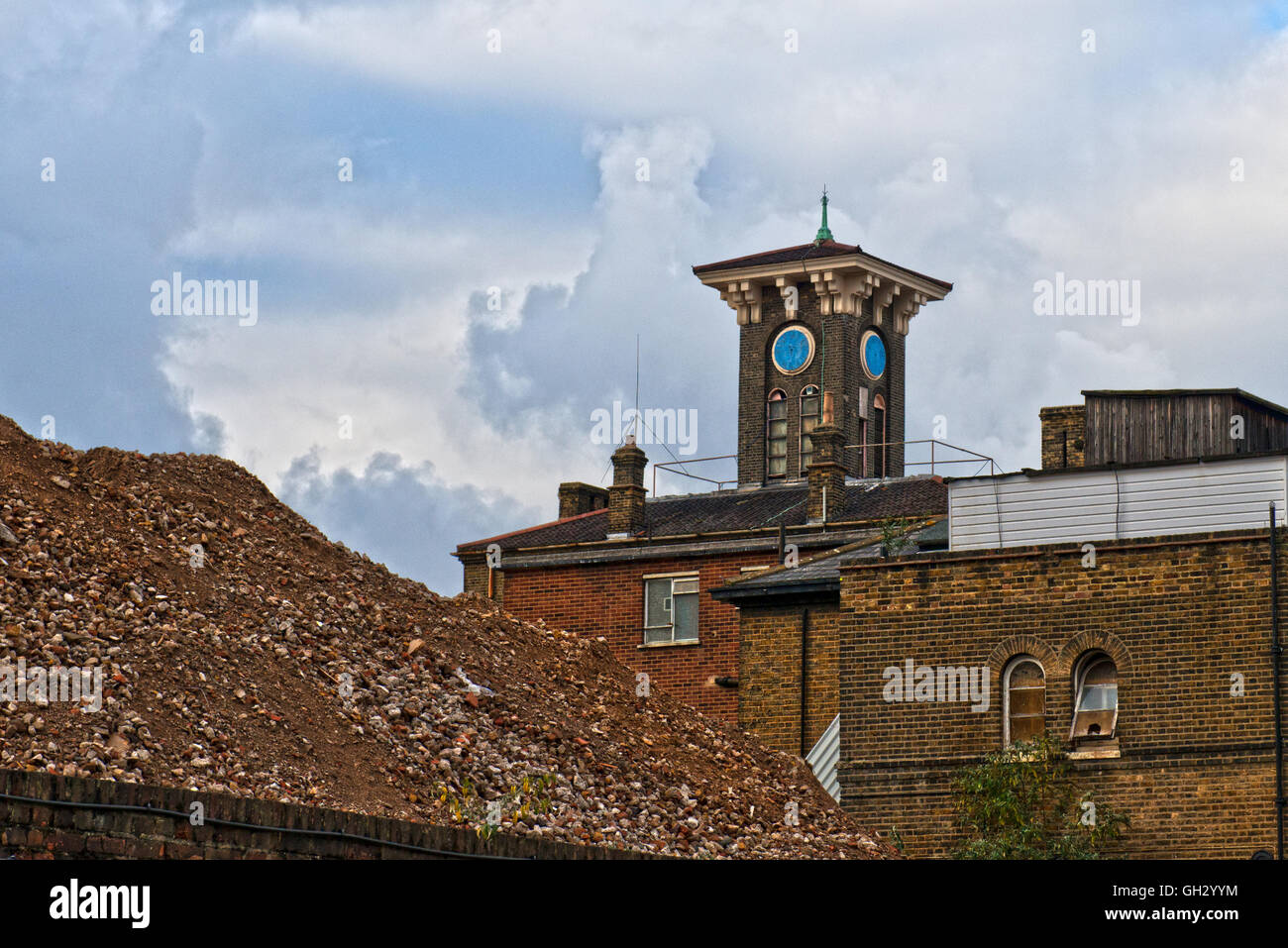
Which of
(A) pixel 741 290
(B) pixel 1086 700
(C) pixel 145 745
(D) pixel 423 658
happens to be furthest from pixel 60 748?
(A) pixel 741 290

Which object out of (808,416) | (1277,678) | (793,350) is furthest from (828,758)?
(793,350)

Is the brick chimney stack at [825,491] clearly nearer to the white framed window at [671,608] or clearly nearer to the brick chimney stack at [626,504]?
the white framed window at [671,608]

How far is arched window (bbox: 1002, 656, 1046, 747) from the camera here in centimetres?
2531

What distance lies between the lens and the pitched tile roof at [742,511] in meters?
45.3

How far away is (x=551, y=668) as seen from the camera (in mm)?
26469

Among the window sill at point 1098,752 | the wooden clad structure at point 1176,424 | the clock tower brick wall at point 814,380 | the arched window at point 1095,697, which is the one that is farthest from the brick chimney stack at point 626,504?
the window sill at point 1098,752

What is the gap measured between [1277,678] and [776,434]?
35575 mm

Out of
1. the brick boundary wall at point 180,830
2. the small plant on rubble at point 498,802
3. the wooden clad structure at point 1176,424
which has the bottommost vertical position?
the small plant on rubble at point 498,802

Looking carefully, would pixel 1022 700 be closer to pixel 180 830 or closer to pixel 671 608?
pixel 180 830

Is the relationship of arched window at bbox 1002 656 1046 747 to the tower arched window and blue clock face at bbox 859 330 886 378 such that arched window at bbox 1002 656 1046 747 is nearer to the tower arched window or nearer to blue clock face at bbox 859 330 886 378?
blue clock face at bbox 859 330 886 378

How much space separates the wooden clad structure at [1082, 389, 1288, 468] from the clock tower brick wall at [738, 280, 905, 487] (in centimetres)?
2552

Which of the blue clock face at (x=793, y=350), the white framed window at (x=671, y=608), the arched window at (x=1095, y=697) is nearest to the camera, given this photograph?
the arched window at (x=1095, y=697)

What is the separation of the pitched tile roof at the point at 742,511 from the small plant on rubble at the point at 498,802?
916 inches

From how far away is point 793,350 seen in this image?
59.9m
